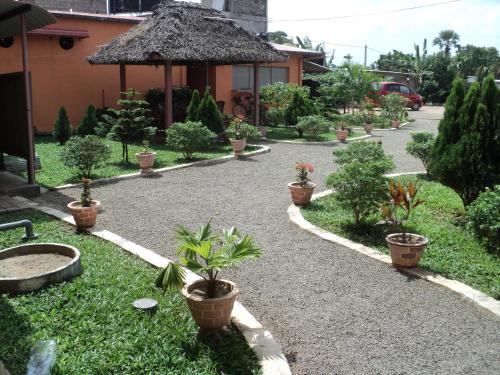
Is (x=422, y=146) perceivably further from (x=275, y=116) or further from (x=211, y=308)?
(x=275, y=116)

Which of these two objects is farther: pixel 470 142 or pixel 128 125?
pixel 128 125

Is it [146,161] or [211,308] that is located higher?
[146,161]

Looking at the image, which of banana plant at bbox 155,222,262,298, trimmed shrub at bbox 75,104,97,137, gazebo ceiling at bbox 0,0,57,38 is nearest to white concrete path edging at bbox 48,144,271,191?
gazebo ceiling at bbox 0,0,57,38

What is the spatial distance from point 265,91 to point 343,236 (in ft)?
43.8

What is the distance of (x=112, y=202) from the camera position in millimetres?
8953

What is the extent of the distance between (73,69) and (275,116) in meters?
7.12

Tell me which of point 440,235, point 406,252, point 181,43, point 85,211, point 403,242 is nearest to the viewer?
point 406,252

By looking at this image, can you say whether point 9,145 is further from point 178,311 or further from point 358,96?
point 358,96

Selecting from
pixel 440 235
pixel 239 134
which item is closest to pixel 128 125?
pixel 239 134

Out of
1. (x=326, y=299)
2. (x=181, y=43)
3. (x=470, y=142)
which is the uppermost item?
(x=181, y=43)

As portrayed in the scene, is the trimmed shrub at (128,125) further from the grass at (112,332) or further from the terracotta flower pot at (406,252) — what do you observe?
the terracotta flower pot at (406,252)

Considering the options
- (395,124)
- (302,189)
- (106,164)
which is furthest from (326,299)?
(395,124)

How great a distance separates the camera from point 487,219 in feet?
20.3

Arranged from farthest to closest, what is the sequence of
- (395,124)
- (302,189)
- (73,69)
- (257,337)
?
(395,124)
(73,69)
(302,189)
(257,337)
